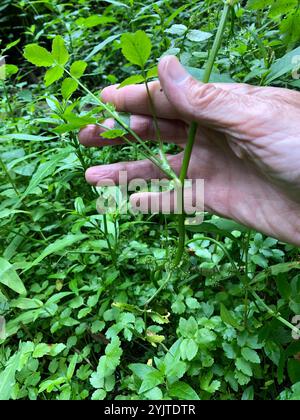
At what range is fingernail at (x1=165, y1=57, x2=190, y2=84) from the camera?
2.57 ft

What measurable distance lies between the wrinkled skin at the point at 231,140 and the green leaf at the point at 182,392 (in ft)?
1.27

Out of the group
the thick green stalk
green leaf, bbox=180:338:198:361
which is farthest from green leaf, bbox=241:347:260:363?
the thick green stalk

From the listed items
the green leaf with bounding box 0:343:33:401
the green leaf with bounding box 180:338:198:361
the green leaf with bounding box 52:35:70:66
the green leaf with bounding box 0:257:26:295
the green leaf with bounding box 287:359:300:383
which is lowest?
the green leaf with bounding box 0:343:33:401

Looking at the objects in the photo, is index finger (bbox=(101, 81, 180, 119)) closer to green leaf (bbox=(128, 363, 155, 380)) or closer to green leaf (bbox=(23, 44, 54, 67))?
green leaf (bbox=(23, 44, 54, 67))

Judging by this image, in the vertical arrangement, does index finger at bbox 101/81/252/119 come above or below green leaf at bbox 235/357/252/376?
above

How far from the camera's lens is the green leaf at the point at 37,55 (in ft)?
2.58

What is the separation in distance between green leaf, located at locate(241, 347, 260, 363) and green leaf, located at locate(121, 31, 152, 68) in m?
0.63

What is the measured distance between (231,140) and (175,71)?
191 mm

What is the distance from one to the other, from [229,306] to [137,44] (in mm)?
651

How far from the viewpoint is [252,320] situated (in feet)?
3.08

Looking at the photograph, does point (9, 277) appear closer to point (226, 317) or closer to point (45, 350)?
point (45, 350)

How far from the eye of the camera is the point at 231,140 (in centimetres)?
87
